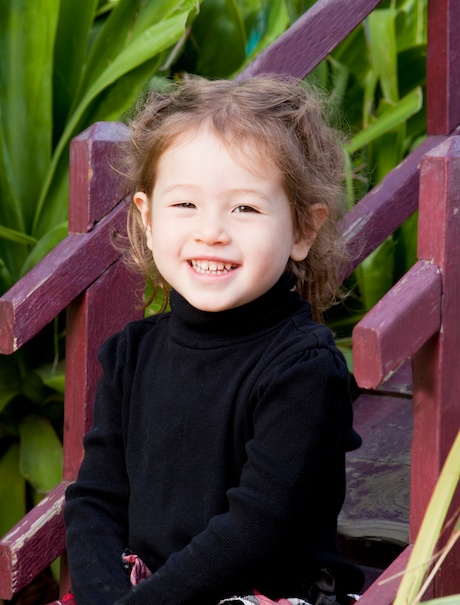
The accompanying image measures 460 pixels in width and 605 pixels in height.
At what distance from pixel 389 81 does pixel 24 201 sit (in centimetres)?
107

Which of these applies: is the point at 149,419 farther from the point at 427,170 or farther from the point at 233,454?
the point at 427,170

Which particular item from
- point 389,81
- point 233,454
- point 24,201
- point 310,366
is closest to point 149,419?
point 233,454

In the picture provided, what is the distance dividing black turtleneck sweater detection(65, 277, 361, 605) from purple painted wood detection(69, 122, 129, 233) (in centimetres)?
27

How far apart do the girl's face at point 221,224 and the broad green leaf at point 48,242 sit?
78cm

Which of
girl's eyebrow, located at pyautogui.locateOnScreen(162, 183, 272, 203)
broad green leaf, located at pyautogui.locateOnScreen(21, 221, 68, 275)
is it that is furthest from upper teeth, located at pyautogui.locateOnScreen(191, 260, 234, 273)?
broad green leaf, located at pyautogui.locateOnScreen(21, 221, 68, 275)

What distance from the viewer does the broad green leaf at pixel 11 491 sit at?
274 cm

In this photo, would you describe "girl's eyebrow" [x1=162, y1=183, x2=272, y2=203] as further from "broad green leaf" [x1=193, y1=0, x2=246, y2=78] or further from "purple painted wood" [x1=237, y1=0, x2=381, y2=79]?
"broad green leaf" [x1=193, y1=0, x2=246, y2=78]

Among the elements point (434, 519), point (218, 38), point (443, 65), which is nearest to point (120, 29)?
point (218, 38)

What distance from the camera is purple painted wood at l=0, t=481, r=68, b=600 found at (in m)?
2.11

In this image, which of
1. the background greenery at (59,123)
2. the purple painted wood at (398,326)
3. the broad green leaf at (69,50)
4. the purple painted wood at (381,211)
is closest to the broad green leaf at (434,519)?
the purple painted wood at (398,326)

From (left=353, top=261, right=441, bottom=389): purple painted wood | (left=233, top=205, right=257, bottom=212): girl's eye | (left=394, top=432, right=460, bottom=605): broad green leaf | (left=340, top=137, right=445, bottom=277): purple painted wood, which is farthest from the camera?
(left=340, top=137, right=445, bottom=277): purple painted wood

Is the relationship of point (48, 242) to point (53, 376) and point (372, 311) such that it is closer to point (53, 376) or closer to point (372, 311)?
point (53, 376)

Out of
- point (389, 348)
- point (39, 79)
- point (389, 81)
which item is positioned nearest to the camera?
point (389, 348)

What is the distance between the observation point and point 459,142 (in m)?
Answer: 1.71
